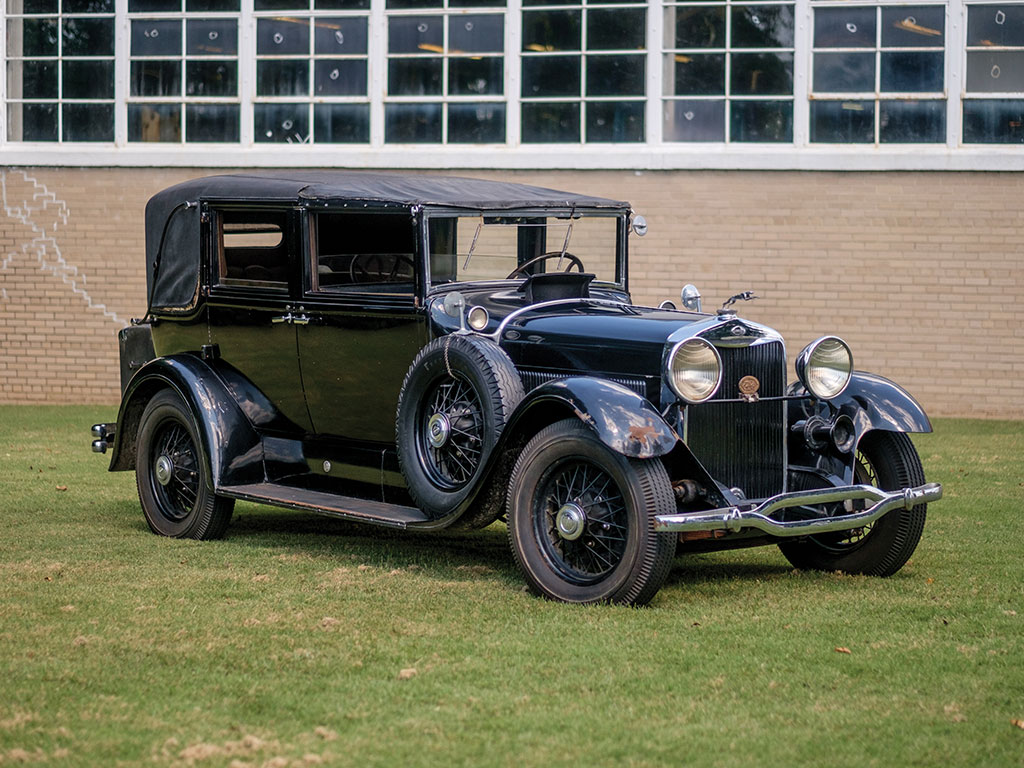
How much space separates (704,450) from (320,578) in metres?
1.75

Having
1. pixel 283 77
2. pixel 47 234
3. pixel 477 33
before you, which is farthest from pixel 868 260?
pixel 47 234

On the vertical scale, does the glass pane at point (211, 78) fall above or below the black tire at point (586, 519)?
above

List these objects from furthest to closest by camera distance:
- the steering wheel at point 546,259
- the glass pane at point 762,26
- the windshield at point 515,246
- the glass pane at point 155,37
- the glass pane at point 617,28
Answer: the glass pane at point 155,37 → the glass pane at point 617,28 → the glass pane at point 762,26 → the steering wheel at point 546,259 → the windshield at point 515,246

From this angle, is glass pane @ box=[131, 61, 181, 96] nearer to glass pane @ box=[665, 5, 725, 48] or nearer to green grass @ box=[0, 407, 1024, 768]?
glass pane @ box=[665, 5, 725, 48]

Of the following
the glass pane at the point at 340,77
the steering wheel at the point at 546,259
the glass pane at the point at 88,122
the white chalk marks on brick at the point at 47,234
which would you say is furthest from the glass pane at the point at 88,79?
the steering wheel at the point at 546,259

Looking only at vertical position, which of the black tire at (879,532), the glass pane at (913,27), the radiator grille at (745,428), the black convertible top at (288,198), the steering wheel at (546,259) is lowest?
the black tire at (879,532)

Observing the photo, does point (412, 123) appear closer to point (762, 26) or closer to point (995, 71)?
point (762, 26)

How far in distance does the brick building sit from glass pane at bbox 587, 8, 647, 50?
0.02 meters

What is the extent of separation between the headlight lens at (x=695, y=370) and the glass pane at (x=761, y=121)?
27.9 ft

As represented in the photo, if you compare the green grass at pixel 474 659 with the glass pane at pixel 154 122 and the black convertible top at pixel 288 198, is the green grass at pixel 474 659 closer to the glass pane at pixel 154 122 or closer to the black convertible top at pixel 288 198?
the black convertible top at pixel 288 198

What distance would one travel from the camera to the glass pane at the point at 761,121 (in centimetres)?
Answer: 1370

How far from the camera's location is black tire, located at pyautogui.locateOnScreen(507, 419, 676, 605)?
5.37 meters

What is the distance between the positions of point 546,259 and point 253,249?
157cm

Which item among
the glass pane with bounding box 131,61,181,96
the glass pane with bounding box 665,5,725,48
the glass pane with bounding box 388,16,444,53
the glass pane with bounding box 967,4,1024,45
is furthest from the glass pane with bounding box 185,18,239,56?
the glass pane with bounding box 967,4,1024,45
